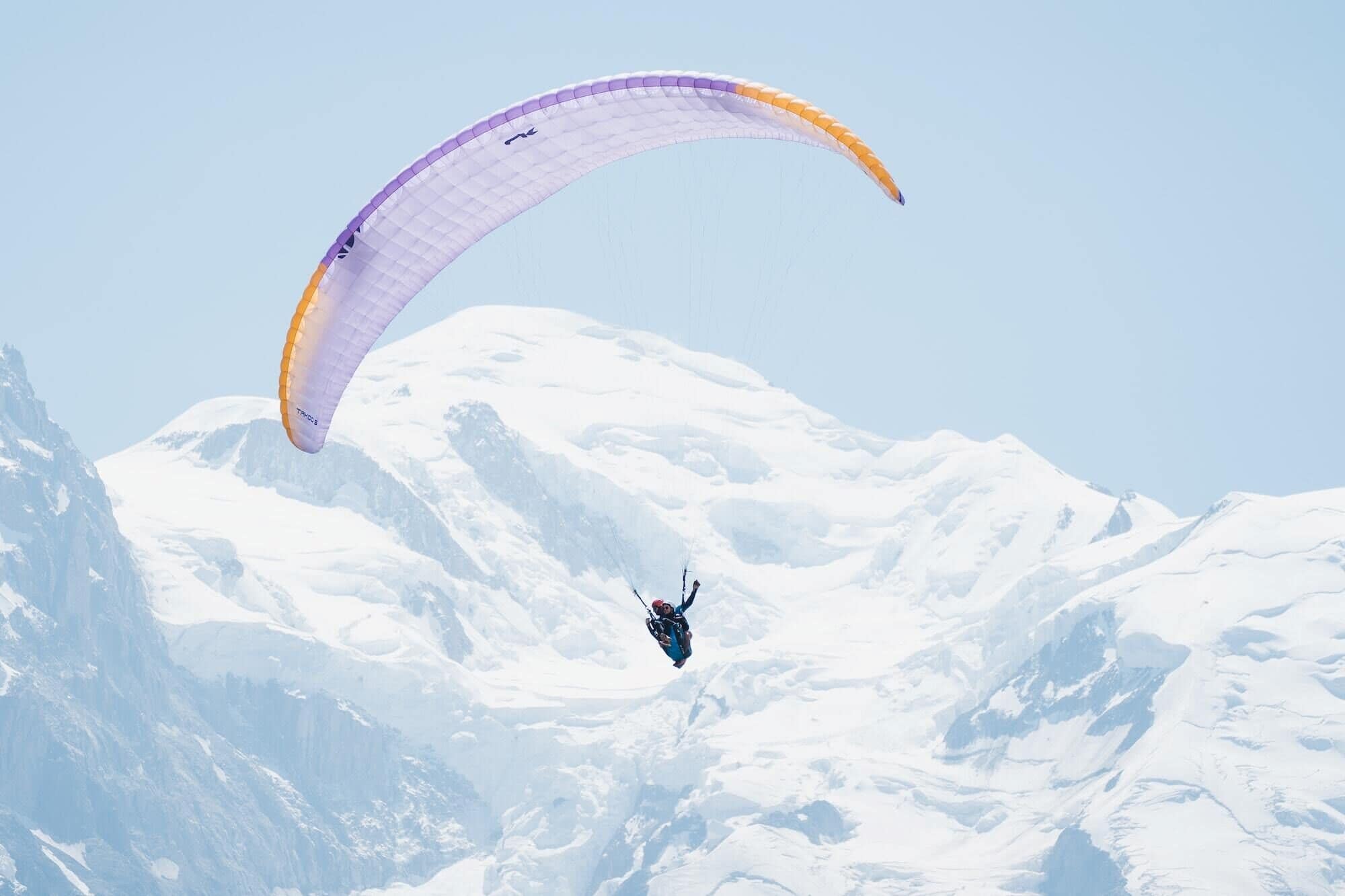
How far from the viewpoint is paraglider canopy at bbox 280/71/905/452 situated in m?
66.7

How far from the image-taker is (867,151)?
61.4 metres

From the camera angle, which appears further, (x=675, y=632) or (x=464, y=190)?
(x=464, y=190)

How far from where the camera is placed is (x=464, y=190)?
69.2m

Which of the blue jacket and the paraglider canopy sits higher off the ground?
the paraglider canopy

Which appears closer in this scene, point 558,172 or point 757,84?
point 757,84

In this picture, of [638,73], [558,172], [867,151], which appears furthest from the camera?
[558,172]

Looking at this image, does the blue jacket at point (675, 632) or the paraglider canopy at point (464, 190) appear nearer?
the paraglider canopy at point (464, 190)

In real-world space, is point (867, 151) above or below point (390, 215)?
above

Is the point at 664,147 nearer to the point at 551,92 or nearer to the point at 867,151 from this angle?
the point at 551,92

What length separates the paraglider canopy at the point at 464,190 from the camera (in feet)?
219

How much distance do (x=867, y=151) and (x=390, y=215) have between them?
48.0ft

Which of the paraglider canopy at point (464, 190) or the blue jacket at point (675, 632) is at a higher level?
the paraglider canopy at point (464, 190)

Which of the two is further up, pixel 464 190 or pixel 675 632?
pixel 464 190

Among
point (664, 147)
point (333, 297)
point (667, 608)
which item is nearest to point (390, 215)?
point (333, 297)
